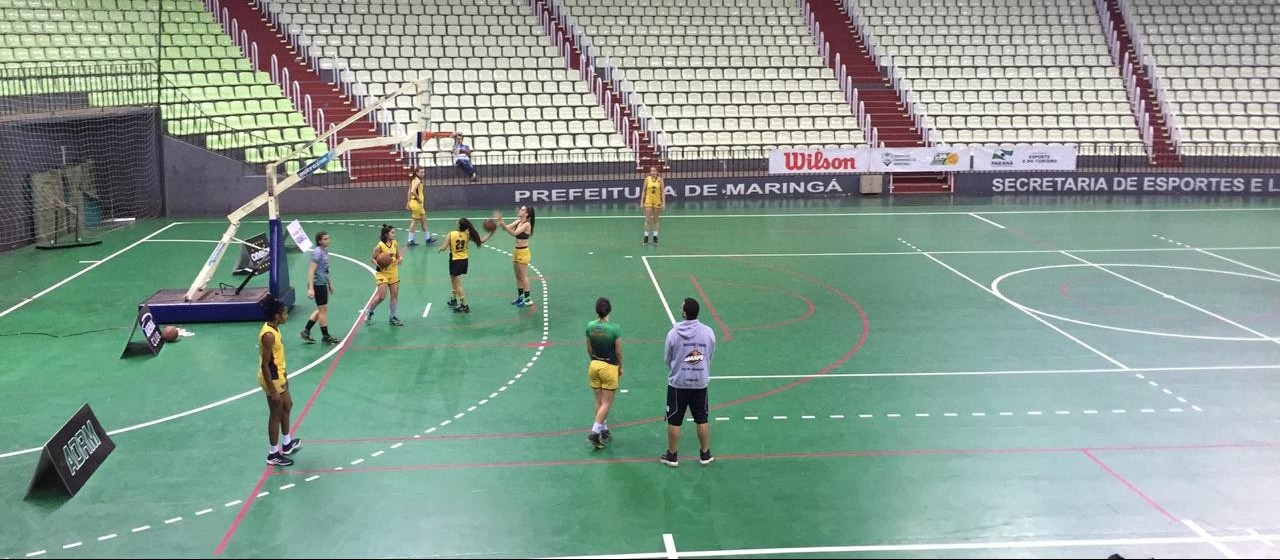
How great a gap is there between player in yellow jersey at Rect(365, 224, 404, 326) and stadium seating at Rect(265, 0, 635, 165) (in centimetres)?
1480

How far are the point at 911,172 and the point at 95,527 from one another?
2719 centimetres

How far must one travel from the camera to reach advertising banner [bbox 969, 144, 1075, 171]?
1312 inches

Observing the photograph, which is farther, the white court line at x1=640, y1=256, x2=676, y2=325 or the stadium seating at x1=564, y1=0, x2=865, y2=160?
the stadium seating at x1=564, y1=0, x2=865, y2=160

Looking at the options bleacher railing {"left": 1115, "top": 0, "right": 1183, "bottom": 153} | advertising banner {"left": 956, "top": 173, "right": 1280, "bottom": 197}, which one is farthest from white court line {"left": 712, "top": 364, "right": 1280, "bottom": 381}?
bleacher railing {"left": 1115, "top": 0, "right": 1183, "bottom": 153}

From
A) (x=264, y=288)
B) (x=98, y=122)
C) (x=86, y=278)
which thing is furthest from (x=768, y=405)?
(x=98, y=122)

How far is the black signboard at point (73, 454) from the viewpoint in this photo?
34.7 feet

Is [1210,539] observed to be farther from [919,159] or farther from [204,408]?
[919,159]

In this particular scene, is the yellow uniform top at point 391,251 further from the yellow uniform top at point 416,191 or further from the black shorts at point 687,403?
the black shorts at point 687,403

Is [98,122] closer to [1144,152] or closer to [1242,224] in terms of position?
[1242,224]

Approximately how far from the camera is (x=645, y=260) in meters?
23.0

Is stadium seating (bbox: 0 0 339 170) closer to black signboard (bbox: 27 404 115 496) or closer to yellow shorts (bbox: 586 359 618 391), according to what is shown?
black signboard (bbox: 27 404 115 496)

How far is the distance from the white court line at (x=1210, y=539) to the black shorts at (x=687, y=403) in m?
4.62

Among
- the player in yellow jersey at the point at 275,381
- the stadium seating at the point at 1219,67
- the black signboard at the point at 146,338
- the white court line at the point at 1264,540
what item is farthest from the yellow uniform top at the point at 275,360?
the stadium seating at the point at 1219,67

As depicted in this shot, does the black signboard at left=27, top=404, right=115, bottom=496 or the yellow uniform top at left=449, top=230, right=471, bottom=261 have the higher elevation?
the yellow uniform top at left=449, top=230, right=471, bottom=261
